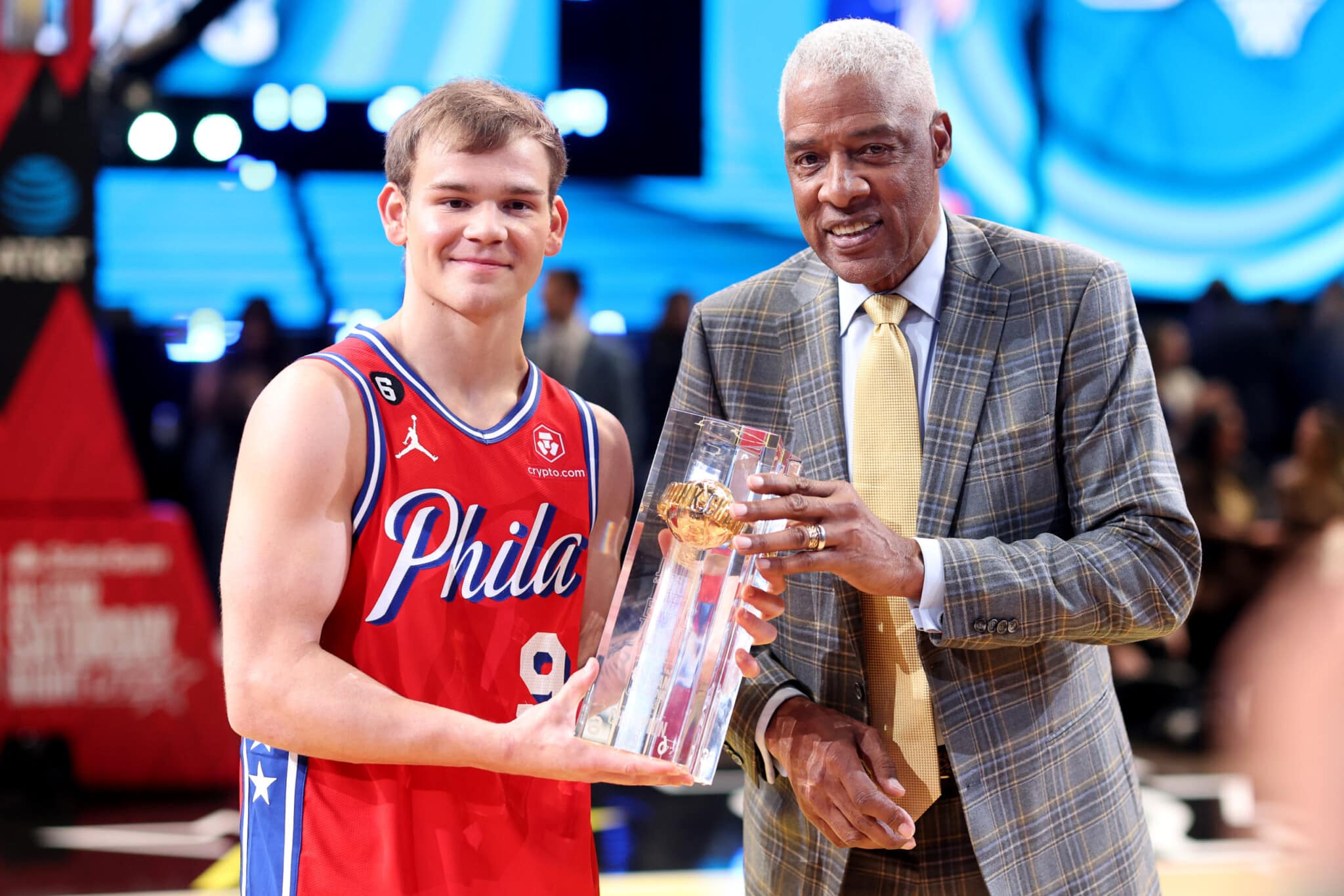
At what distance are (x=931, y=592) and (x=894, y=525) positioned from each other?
7.1 inches

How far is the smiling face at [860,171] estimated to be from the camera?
5.85ft

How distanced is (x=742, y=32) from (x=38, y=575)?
3793 millimetres

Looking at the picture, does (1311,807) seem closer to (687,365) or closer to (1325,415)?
(1325,415)

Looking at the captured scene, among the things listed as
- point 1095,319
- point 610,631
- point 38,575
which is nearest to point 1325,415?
point 1095,319

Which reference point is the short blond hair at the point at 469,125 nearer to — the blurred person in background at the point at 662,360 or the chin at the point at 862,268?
the chin at the point at 862,268

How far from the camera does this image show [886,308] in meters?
1.89

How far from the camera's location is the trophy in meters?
1.60

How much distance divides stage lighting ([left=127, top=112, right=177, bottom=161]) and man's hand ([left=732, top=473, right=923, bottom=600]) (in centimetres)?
456

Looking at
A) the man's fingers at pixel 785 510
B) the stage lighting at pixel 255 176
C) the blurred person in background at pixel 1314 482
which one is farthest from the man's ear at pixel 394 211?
the blurred person in background at pixel 1314 482

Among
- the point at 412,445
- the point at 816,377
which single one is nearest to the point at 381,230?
the point at 816,377

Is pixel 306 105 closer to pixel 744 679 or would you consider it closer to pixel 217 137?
pixel 217 137

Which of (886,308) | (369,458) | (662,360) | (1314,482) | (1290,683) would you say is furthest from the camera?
(1314,482)

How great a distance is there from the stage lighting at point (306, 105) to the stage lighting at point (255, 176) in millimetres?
230

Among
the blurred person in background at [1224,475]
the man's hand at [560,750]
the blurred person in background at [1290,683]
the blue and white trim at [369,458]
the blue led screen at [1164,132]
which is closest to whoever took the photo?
the man's hand at [560,750]
